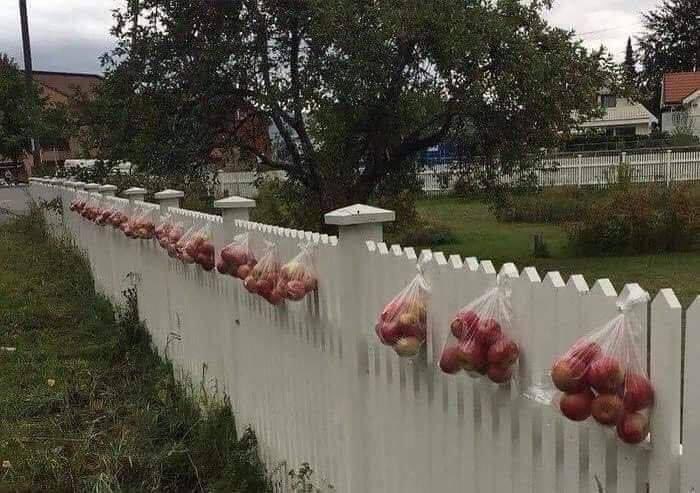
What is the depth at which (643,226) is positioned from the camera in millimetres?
12039

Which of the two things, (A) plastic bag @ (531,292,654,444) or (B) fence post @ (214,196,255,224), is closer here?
(A) plastic bag @ (531,292,654,444)

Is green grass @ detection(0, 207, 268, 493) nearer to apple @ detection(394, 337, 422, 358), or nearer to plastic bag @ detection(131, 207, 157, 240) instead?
plastic bag @ detection(131, 207, 157, 240)

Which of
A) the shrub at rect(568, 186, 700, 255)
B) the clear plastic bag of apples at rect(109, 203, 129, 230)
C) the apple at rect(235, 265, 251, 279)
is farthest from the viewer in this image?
the shrub at rect(568, 186, 700, 255)

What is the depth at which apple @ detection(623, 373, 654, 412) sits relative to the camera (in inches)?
61.1

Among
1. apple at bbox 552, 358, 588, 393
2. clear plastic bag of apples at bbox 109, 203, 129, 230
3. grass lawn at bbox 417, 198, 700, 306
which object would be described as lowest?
grass lawn at bbox 417, 198, 700, 306

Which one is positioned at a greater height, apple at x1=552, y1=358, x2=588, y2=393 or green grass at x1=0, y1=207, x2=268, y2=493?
apple at x1=552, y1=358, x2=588, y2=393

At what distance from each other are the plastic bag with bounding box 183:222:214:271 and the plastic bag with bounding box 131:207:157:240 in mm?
1312

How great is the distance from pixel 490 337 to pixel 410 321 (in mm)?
404

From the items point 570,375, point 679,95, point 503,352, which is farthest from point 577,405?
point 679,95

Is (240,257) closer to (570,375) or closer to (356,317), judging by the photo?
(356,317)

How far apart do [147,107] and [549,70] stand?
541cm

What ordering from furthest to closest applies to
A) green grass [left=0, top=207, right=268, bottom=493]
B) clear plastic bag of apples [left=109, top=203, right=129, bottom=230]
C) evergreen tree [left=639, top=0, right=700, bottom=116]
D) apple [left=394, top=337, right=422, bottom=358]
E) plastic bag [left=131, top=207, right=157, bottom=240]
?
evergreen tree [left=639, top=0, right=700, bottom=116] < clear plastic bag of apples [left=109, top=203, right=129, bottom=230] < plastic bag [left=131, top=207, right=157, bottom=240] < green grass [left=0, top=207, right=268, bottom=493] < apple [left=394, top=337, right=422, bottom=358]

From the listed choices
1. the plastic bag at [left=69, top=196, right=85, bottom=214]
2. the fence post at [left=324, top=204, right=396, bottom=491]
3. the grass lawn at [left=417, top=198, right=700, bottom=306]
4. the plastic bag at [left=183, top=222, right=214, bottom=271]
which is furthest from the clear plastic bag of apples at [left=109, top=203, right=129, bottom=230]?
the grass lawn at [left=417, top=198, right=700, bottom=306]

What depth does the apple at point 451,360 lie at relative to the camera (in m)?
2.03
